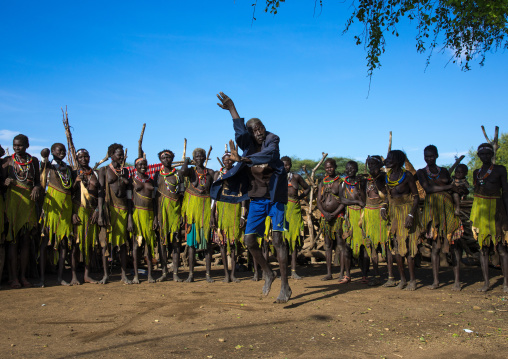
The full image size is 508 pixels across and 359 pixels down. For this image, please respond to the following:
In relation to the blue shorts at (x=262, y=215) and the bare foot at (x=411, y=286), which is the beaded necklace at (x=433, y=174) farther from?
the blue shorts at (x=262, y=215)

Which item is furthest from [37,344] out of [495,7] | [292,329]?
[495,7]

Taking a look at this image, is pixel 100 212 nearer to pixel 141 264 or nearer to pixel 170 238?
pixel 170 238

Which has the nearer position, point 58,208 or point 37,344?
point 37,344

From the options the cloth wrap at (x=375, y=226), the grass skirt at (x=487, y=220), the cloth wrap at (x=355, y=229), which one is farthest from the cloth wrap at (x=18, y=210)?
the grass skirt at (x=487, y=220)

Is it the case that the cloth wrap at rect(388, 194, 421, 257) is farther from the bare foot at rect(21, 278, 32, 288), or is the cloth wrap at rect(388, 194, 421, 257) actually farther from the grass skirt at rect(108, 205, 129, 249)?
the bare foot at rect(21, 278, 32, 288)

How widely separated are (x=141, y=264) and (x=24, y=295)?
4.50 m

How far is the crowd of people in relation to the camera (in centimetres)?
583

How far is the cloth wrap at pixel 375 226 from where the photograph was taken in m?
7.10

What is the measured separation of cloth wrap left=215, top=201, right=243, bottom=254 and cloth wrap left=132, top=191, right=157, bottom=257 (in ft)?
3.71

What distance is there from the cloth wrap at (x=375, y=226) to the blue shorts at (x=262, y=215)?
2.11 m

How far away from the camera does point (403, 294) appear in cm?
631

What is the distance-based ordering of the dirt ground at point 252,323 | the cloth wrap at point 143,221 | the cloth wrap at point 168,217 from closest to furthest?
1. the dirt ground at point 252,323
2. the cloth wrap at point 143,221
3. the cloth wrap at point 168,217

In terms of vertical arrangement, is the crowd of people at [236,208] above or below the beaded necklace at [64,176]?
below

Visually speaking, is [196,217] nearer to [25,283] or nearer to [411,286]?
[25,283]
